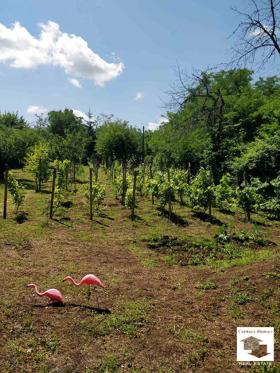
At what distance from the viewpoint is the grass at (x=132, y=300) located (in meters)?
3.21

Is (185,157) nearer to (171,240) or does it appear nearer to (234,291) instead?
(171,240)

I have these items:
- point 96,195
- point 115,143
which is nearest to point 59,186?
point 96,195

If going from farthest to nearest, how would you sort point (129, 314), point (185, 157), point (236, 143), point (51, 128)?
point (51, 128) < point (185, 157) < point (236, 143) < point (129, 314)

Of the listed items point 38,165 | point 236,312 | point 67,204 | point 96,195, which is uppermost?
point 38,165

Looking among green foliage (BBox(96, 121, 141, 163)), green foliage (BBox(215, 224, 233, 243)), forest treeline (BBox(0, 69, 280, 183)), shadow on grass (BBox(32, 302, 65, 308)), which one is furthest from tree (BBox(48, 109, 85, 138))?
shadow on grass (BBox(32, 302, 65, 308))

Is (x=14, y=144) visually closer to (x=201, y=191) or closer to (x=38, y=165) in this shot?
(x=38, y=165)

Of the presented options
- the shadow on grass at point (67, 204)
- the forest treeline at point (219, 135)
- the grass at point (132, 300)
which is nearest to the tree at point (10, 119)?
the forest treeline at point (219, 135)

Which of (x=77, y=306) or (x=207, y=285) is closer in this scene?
(x=77, y=306)

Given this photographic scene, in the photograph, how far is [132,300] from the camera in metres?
4.57

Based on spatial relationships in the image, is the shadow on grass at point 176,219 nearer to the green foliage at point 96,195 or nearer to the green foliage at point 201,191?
the green foliage at point 201,191

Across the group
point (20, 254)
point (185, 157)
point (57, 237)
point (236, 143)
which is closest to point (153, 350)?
point (20, 254)

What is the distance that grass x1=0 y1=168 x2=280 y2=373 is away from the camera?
3205 millimetres

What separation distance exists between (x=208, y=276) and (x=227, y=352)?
234cm

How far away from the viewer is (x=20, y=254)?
21.2 ft
